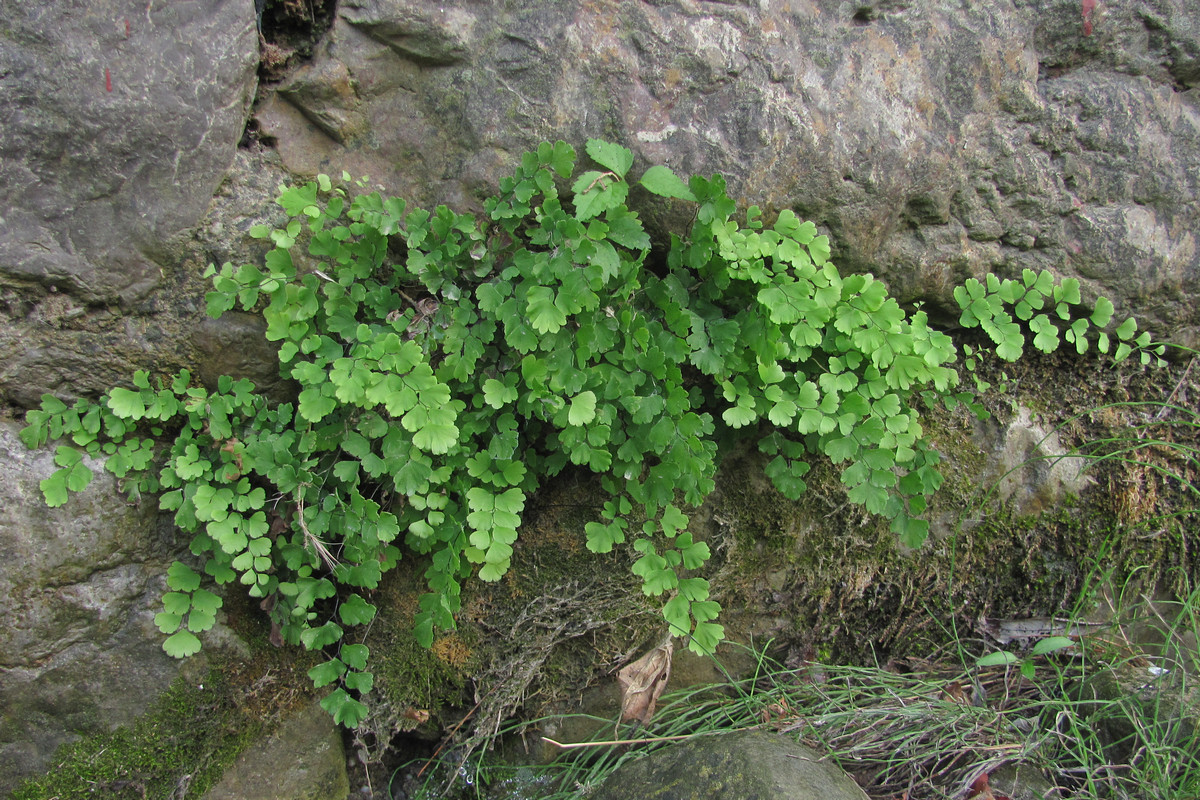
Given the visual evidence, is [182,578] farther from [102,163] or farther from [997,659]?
[997,659]

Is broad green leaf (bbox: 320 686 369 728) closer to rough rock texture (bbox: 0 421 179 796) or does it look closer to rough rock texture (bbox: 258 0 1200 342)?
rough rock texture (bbox: 0 421 179 796)

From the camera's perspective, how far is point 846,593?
8.79 feet

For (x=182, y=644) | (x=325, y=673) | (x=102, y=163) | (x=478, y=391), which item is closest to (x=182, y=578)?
(x=182, y=644)

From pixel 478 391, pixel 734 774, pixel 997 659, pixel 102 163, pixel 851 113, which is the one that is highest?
pixel 851 113

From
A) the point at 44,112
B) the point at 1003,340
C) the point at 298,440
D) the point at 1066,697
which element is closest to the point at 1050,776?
the point at 1066,697

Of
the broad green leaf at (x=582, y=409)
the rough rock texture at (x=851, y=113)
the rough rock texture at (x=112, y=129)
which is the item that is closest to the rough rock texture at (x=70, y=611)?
the rough rock texture at (x=112, y=129)

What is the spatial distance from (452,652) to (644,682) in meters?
0.67

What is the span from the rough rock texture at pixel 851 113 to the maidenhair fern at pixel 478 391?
20cm

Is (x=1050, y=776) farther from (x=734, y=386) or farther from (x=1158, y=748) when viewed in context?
(x=734, y=386)

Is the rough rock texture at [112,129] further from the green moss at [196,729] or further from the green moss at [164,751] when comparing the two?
the green moss at [164,751]

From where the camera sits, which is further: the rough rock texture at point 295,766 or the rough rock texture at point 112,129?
the rough rock texture at point 295,766

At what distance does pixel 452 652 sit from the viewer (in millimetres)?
2553

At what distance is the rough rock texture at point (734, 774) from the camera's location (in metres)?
1.94

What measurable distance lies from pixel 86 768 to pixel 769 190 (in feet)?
9.09
